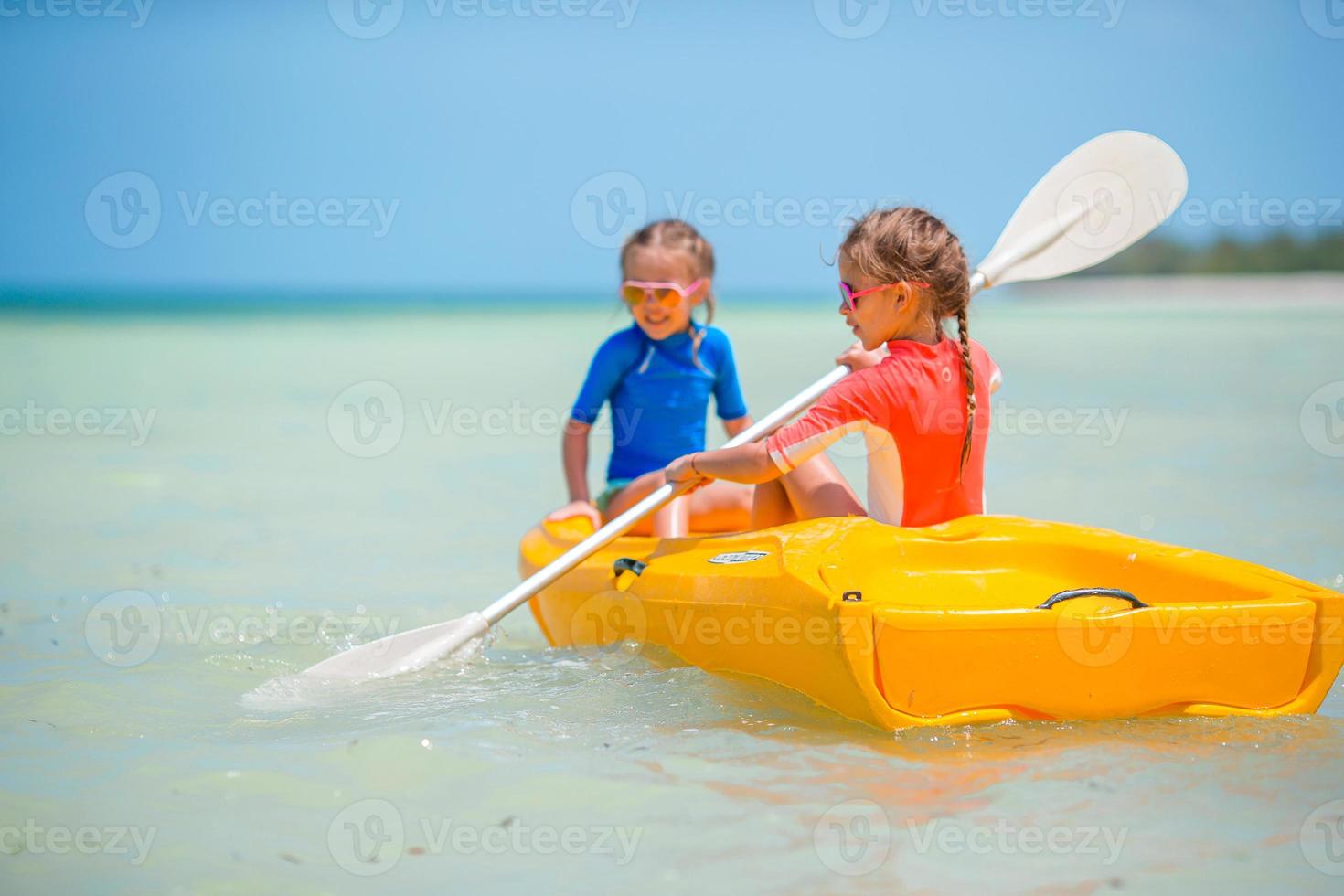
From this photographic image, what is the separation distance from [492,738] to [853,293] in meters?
1.32

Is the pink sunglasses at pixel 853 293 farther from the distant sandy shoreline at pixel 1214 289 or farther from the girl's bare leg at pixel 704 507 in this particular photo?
the distant sandy shoreline at pixel 1214 289

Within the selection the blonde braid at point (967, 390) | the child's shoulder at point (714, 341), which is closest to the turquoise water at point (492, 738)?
the blonde braid at point (967, 390)

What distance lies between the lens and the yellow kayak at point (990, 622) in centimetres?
249

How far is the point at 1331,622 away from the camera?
2582mm

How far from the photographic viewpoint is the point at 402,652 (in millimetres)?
3451

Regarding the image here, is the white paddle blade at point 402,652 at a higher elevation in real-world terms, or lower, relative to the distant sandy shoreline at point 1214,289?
lower

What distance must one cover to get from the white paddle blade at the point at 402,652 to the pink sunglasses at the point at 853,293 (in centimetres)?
130

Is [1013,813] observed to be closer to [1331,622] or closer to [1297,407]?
[1331,622]

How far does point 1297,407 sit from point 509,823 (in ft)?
27.7

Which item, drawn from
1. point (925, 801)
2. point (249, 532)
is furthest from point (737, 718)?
point (249, 532)

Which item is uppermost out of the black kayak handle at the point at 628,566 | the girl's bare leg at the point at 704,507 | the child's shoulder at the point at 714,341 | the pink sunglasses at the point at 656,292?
the pink sunglasses at the point at 656,292

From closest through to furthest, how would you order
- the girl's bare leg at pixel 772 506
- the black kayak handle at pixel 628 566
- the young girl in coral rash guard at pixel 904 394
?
the young girl in coral rash guard at pixel 904 394, the black kayak handle at pixel 628 566, the girl's bare leg at pixel 772 506

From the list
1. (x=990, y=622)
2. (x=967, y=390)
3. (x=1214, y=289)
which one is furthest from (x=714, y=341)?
(x=1214, y=289)

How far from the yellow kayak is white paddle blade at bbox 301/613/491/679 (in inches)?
21.5
